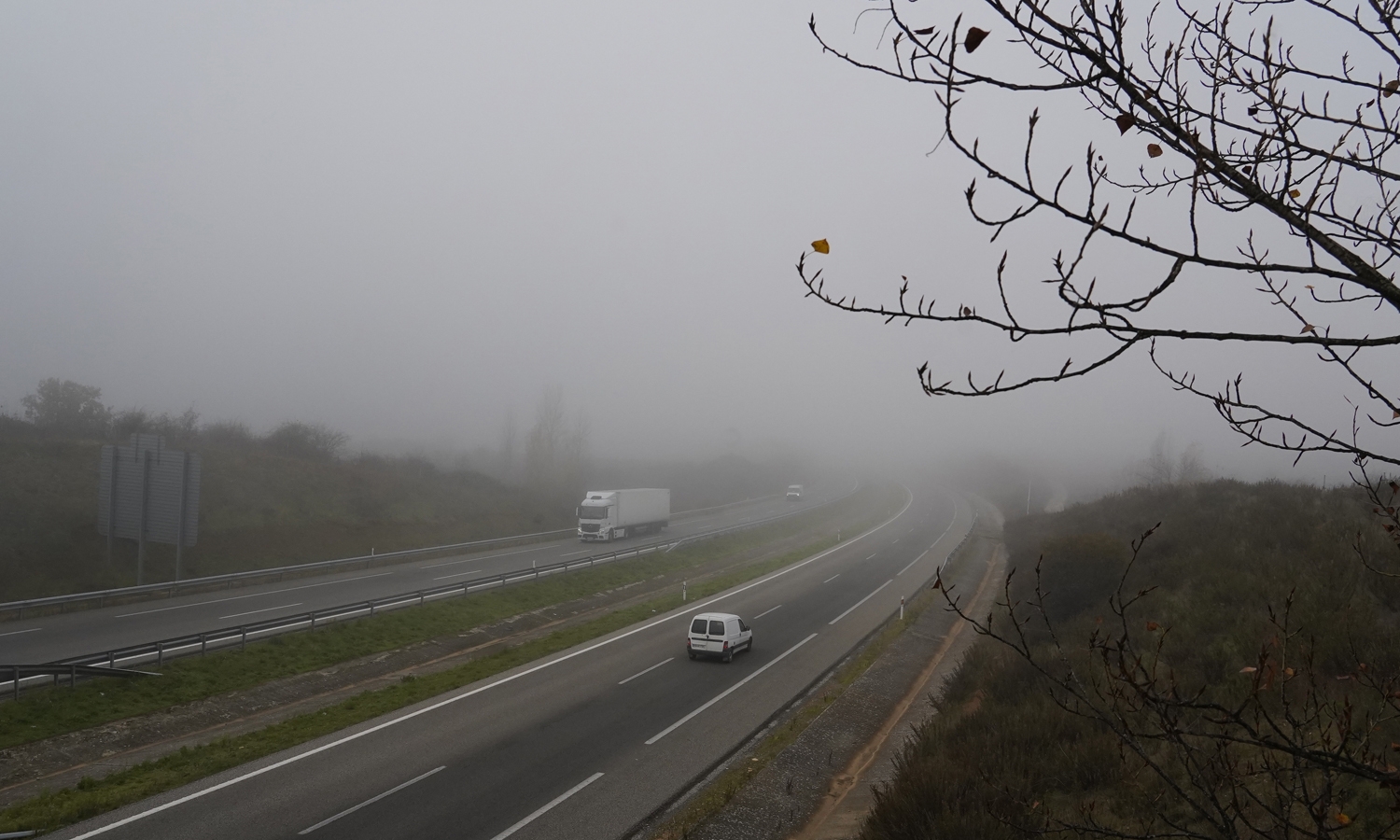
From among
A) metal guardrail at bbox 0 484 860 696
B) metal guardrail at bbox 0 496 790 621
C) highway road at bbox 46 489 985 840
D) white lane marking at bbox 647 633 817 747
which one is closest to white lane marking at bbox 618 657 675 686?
highway road at bbox 46 489 985 840

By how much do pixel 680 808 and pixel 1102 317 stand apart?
13.1 m

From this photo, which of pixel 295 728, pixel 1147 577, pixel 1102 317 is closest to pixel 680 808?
pixel 295 728

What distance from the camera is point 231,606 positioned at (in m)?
27.7

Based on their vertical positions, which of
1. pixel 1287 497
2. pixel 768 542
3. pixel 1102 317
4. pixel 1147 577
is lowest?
pixel 768 542

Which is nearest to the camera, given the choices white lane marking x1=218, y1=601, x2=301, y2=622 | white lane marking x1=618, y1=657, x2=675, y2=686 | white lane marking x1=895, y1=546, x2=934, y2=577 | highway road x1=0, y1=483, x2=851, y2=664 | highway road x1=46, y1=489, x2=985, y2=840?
highway road x1=46, y1=489, x2=985, y2=840

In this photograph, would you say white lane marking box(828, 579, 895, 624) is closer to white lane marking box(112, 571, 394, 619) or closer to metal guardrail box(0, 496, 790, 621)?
white lane marking box(112, 571, 394, 619)

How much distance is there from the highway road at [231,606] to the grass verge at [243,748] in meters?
8.17

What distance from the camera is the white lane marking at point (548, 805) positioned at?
1234 centimetres

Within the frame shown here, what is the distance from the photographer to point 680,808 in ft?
45.0

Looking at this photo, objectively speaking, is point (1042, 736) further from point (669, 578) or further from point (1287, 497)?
point (669, 578)

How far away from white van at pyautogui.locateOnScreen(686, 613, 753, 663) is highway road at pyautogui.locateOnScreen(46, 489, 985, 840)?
0.39 m

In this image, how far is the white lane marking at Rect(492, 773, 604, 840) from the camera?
40.5ft

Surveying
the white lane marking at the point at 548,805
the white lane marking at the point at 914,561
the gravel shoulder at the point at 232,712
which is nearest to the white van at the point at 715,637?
the gravel shoulder at the point at 232,712

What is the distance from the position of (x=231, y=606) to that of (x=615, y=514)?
2454 centimetres
